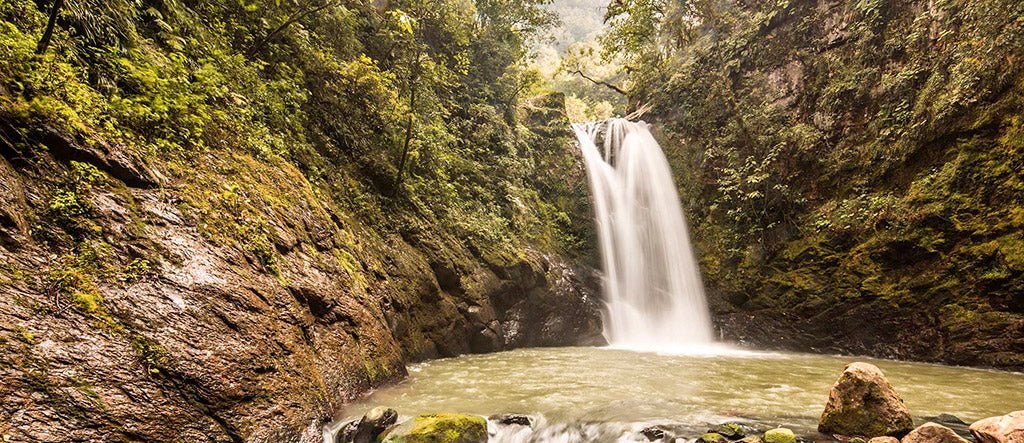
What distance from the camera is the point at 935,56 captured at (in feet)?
32.1

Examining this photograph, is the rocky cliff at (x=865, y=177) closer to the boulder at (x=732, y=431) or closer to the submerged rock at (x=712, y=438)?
the boulder at (x=732, y=431)

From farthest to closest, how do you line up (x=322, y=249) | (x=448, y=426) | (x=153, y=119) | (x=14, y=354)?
(x=322, y=249), (x=153, y=119), (x=448, y=426), (x=14, y=354)

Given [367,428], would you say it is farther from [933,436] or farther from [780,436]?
[933,436]

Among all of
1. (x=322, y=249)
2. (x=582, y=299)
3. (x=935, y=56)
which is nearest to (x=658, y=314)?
(x=582, y=299)

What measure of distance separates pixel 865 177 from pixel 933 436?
353 inches

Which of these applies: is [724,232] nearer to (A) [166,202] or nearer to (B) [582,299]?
(B) [582,299]

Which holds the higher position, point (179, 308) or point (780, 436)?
point (179, 308)

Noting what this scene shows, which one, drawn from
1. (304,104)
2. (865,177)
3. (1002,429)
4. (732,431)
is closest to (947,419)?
(1002,429)

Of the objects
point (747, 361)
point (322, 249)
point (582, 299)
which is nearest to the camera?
point (322, 249)

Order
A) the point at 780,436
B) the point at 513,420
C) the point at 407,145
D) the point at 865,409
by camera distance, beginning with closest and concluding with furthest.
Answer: the point at 780,436, the point at 865,409, the point at 513,420, the point at 407,145

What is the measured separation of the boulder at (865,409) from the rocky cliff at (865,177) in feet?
21.1

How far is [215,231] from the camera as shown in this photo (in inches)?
181

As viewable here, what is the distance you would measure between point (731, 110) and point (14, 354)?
1624cm

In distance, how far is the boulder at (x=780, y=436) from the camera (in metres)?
4.06
